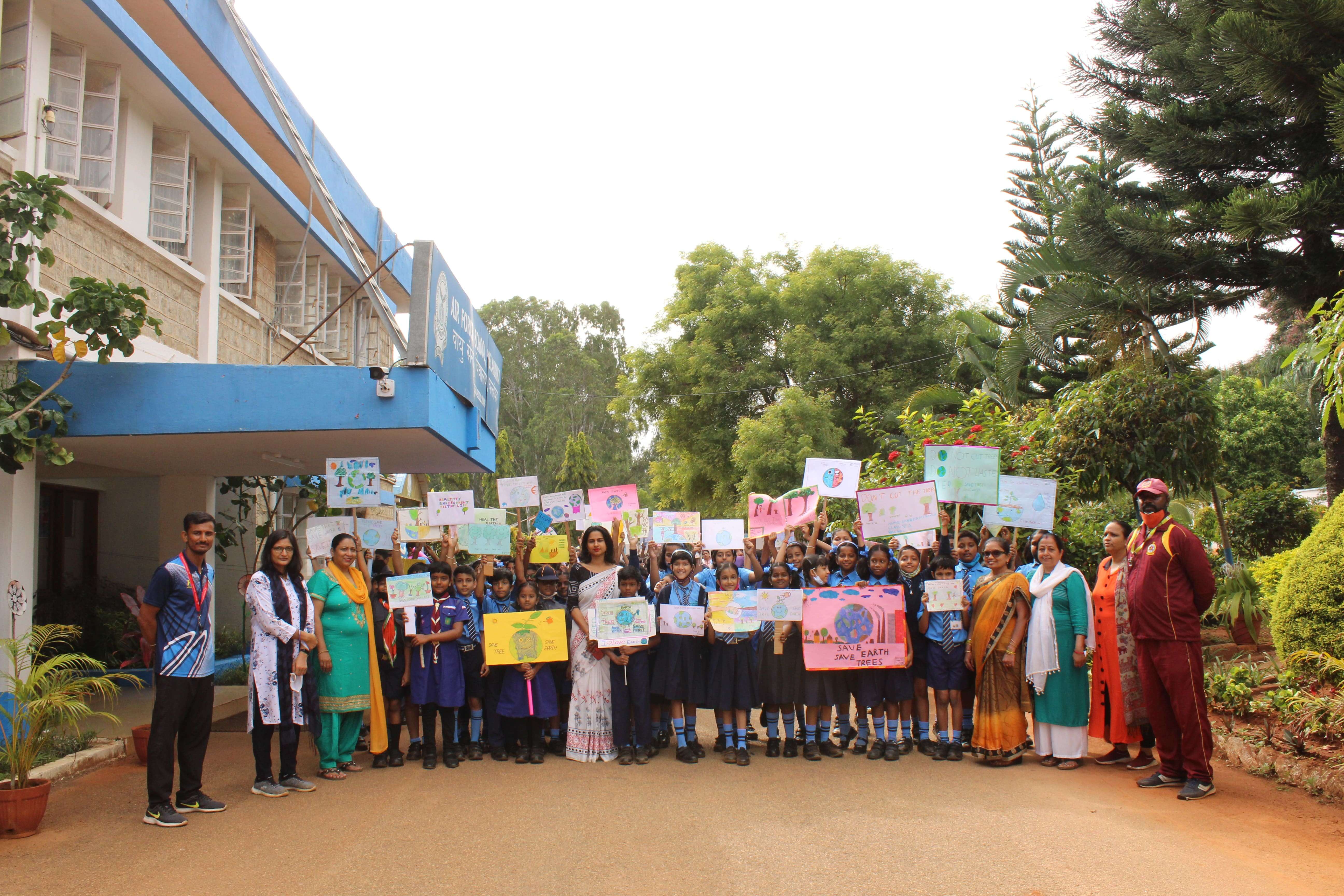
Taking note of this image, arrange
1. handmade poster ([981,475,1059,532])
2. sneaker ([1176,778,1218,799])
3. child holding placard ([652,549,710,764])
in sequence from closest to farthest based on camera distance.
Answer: sneaker ([1176,778,1218,799])
child holding placard ([652,549,710,764])
handmade poster ([981,475,1059,532])

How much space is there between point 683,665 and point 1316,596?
4.29 m

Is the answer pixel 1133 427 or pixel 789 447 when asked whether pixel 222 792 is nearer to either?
pixel 1133 427

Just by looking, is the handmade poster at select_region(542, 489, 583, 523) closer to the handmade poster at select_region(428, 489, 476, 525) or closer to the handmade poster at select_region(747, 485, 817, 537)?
the handmade poster at select_region(428, 489, 476, 525)

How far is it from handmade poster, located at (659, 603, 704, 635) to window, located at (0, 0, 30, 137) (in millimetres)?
5622

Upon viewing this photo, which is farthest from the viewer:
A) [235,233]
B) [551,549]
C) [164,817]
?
[235,233]

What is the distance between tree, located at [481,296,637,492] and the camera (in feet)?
125

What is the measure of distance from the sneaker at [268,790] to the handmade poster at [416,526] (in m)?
1.99

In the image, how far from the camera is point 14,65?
664cm

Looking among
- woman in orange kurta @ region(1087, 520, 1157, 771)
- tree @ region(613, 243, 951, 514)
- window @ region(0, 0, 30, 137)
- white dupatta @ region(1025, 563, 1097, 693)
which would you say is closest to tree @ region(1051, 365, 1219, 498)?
woman in orange kurta @ region(1087, 520, 1157, 771)

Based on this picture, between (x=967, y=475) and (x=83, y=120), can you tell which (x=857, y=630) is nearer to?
(x=967, y=475)

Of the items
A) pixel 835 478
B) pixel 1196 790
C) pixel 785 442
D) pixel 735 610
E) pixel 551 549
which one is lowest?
pixel 1196 790

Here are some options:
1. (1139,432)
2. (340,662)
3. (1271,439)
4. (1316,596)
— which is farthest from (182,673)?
(1271,439)

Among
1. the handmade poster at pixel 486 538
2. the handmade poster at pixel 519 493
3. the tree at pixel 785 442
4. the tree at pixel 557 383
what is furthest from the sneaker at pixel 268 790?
the tree at pixel 557 383

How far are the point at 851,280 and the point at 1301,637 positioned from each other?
2084 centimetres
